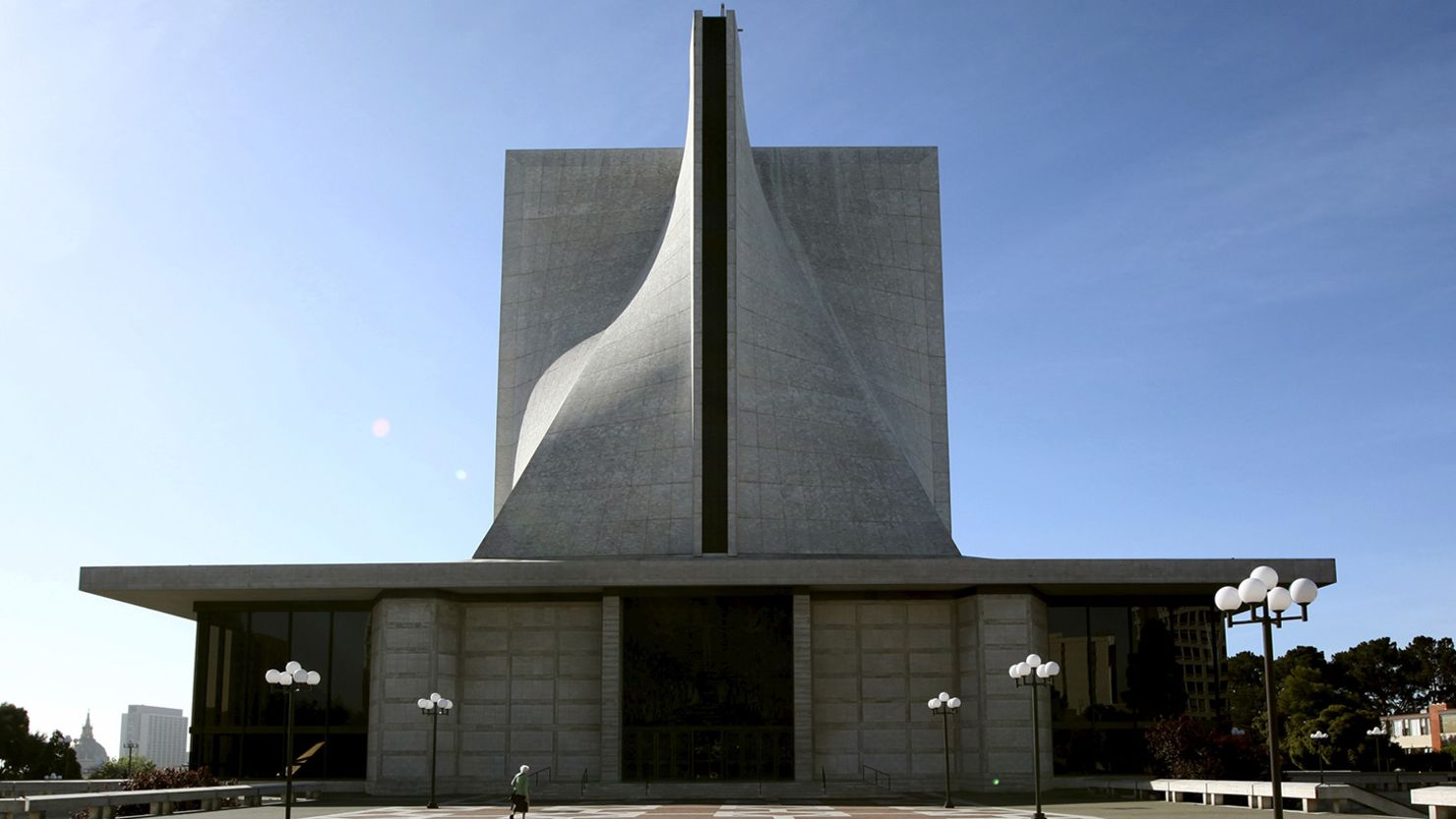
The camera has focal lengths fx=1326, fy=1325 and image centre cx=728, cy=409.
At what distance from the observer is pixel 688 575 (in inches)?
1396

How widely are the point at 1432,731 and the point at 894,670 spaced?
57037 mm

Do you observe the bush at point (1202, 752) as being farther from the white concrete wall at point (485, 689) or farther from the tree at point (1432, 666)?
the tree at point (1432, 666)

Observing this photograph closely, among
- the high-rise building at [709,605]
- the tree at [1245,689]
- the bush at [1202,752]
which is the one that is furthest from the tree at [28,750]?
the tree at [1245,689]

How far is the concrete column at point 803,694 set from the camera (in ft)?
115

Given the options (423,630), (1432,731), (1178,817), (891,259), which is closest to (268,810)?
(423,630)

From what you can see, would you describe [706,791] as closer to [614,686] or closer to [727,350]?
[614,686]

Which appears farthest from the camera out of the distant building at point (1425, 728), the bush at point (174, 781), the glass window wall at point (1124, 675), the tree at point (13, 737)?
the distant building at point (1425, 728)

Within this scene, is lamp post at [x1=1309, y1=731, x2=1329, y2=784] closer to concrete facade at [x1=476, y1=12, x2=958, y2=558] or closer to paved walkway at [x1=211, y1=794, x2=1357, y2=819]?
concrete facade at [x1=476, y1=12, x2=958, y2=558]

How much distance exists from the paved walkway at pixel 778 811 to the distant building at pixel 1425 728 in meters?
53.3

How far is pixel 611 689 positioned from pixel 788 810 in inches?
329

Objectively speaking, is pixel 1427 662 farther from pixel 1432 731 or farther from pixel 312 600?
pixel 312 600

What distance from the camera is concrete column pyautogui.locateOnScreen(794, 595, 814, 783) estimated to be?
115ft

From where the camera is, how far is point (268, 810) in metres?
29.5

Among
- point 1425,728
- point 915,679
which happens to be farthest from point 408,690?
point 1425,728
